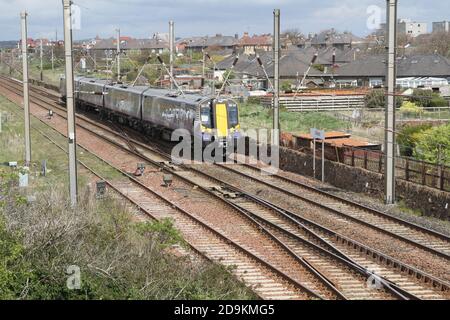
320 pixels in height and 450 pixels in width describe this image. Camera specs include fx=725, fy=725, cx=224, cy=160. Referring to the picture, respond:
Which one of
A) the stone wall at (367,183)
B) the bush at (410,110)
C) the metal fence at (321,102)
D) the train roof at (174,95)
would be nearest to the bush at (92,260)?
the stone wall at (367,183)

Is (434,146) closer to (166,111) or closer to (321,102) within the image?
(166,111)

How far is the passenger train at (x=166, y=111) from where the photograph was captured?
28.6 metres

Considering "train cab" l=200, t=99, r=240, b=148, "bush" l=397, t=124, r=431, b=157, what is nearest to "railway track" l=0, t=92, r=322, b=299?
"train cab" l=200, t=99, r=240, b=148

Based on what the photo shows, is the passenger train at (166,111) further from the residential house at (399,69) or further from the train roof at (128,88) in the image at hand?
the residential house at (399,69)

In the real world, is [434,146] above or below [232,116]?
below

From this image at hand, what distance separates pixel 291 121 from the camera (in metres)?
40.5

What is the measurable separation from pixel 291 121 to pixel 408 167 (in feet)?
62.2

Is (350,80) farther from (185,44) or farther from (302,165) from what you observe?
(185,44)

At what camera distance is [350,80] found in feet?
247

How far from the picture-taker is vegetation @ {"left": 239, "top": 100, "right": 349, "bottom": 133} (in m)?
37.5

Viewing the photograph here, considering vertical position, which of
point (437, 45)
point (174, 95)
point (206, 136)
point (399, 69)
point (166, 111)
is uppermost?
point (437, 45)

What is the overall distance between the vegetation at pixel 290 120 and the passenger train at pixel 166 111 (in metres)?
4.76

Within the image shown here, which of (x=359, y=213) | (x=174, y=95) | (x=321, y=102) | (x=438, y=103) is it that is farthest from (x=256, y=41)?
(x=359, y=213)
